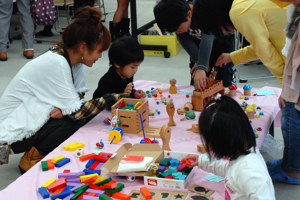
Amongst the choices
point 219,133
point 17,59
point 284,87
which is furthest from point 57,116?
point 17,59

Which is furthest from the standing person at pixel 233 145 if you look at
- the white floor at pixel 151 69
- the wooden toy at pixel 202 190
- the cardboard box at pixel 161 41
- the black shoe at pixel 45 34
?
the black shoe at pixel 45 34

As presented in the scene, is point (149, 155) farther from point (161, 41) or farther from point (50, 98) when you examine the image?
point (161, 41)

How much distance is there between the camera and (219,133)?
1.16 meters

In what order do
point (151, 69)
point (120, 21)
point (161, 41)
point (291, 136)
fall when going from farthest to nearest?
point (161, 41), point (120, 21), point (151, 69), point (291, 136)

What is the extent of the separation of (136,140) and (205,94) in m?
0.53

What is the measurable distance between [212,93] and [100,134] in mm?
703

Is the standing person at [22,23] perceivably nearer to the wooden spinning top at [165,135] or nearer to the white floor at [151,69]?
the white floor at [151,69]

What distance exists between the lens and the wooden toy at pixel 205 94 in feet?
6.58

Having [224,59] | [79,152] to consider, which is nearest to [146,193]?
[79,152]

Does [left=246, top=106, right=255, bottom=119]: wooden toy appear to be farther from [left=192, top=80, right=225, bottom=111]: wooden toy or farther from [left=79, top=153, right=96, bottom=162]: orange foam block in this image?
[left=79, top=153, right=96, bottom=162]: orange foam block

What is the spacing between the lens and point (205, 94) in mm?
2014

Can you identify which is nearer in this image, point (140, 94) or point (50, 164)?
point (50, 164)

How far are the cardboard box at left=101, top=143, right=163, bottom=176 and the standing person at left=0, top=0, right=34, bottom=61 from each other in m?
2.99

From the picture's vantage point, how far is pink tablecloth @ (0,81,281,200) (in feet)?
4.32
